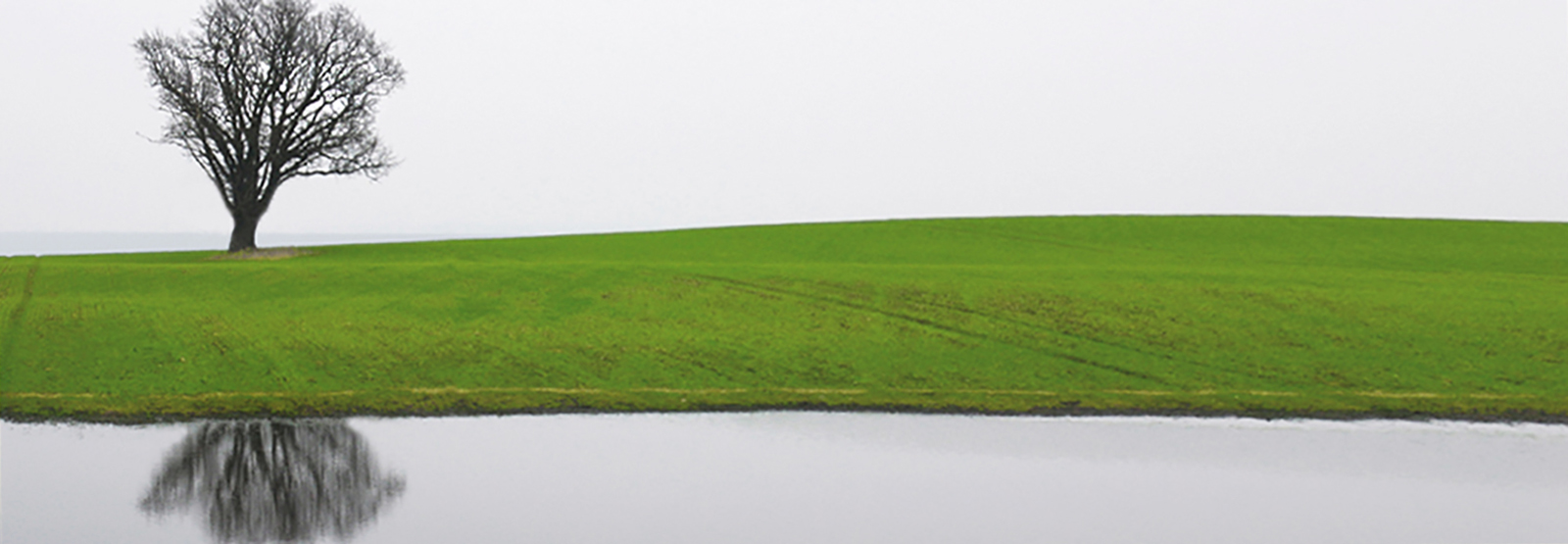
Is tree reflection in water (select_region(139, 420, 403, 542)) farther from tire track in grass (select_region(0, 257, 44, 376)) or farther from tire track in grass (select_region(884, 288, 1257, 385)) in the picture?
tire track in grass (select_region(884, 288, 1257, 385))

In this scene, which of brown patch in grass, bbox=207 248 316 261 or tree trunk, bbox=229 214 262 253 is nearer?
brown patch in grass, bbox=207 248 316 261

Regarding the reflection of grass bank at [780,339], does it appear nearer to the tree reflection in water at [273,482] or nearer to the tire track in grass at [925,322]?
the tire track in grass at [925,322]

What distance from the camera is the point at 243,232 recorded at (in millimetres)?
48812

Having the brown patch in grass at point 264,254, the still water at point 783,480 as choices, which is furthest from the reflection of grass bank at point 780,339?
the brown patch in grass at point 264,254

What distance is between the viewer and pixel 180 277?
1312 inches

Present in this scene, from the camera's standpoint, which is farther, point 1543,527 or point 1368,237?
point 1368,237

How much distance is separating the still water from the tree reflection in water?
0.14ft

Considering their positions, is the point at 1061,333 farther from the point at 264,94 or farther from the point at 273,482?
the point at 264,94

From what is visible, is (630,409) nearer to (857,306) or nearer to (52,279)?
(857,306)

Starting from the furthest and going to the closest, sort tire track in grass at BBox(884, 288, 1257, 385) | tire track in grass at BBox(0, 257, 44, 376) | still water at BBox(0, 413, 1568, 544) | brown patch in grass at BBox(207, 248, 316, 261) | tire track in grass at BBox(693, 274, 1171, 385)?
brown patch in grass at BBox(207, 248, 316, 261)
tire track in grass at BBox(884, 288, 1257, 385)
tire track in grass at BBox(693, 274, 1171, 385)
tire track in grass at BBox(0, 257, 44, 376)
still water at BBox(0, 413, 1568, 544)

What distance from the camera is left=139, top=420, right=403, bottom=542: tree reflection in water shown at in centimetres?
1181

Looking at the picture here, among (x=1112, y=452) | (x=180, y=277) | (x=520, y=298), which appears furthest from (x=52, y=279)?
(x=1112, y=452)

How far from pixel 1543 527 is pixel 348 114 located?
4769cm

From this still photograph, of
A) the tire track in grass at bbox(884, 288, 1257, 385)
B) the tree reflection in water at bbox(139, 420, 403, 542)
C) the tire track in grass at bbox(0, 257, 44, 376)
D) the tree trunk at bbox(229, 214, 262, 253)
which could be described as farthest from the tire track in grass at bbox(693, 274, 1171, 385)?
the tree trunk at bbox(229, 214, 262, 253)
